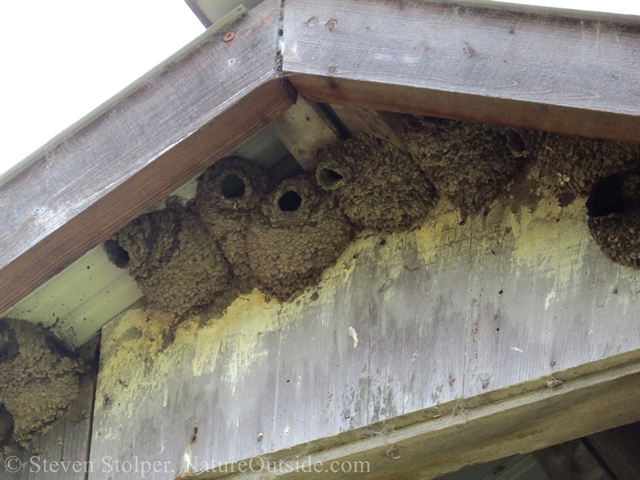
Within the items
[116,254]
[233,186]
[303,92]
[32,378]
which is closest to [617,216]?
[303,92]

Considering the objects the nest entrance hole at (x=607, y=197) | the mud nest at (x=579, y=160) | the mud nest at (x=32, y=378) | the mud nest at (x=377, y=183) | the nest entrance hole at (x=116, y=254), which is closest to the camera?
the mud nest at (x=579, y=160)

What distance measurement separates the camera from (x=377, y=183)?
347cm

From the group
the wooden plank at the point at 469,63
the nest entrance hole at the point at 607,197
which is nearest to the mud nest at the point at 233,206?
the wooden plank at the point at 469,63

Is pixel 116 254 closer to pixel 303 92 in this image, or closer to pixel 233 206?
pixel 233 206

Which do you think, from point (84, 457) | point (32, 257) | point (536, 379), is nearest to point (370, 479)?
point (536, 379)

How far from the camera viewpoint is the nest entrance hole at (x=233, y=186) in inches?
158

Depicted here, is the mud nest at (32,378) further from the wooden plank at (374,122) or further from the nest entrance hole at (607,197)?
the nest entrance hole at (607,197)

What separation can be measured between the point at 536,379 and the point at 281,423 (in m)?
1.05

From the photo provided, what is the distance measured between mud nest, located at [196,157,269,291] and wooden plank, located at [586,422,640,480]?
1726mm

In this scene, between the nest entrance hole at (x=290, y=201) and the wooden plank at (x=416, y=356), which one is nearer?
the wooden plank at (x=416, y=356)

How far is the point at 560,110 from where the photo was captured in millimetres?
2445

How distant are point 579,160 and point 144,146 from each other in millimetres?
1547

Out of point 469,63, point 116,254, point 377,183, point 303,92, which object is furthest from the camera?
point 116,254

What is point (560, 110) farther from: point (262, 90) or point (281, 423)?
point (281, 423)
